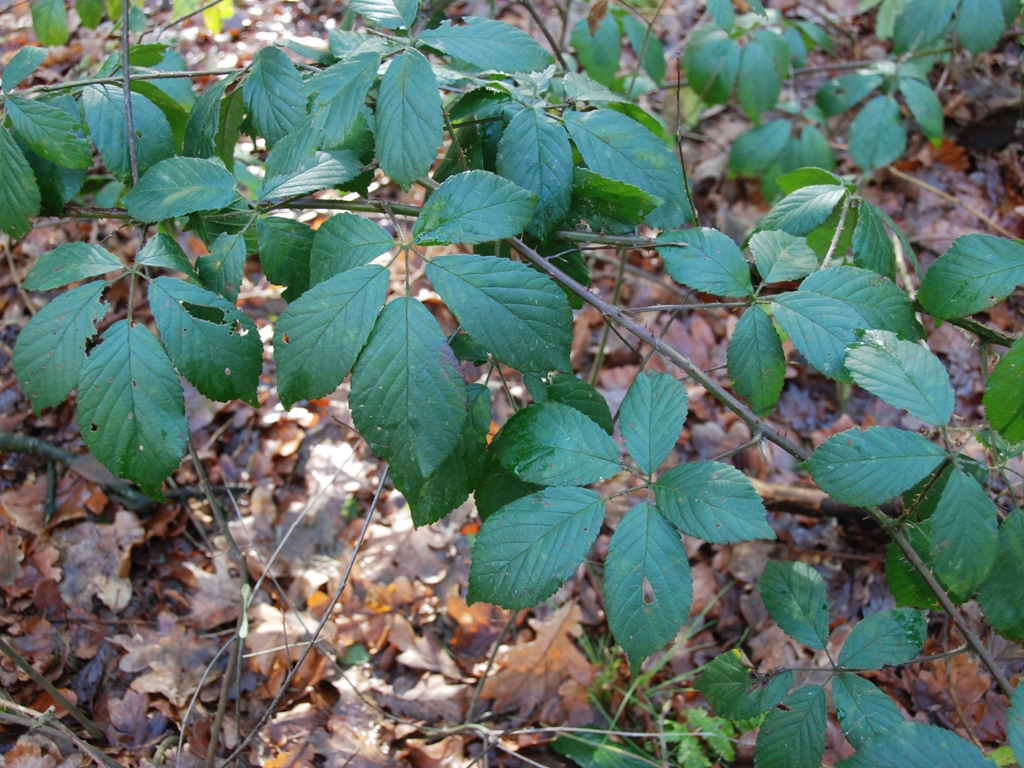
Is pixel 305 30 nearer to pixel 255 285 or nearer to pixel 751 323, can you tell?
pixel 255 285

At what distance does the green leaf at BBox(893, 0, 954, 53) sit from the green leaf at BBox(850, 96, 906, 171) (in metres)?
0.23

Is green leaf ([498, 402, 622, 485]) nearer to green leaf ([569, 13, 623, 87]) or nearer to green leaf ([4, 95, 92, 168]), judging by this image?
green leaf ([4, 95, 92, 168])

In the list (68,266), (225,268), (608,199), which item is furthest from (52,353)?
(608,199)

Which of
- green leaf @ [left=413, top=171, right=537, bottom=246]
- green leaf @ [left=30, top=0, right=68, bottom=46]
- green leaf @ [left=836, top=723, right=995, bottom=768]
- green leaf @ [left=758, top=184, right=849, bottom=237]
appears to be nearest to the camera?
green leaf @ [left=836, top=723, right=995, bottom=768]

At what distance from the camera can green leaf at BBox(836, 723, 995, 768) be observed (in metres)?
0.91

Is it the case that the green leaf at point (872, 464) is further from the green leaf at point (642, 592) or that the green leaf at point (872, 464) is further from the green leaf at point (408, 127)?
the green leaf at point (408, 127)

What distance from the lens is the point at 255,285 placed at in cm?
306

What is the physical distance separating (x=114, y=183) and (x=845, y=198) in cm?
261

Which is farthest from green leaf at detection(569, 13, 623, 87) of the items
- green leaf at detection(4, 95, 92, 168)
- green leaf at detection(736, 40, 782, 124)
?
green leaf at detection(4, 95, 92, 168)

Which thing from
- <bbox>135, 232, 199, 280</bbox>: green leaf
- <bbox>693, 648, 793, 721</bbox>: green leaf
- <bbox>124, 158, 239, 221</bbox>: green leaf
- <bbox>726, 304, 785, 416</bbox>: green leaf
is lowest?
<bbox>693, 648, 793, 721</bbox>: green leaf

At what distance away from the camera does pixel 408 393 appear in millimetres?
975

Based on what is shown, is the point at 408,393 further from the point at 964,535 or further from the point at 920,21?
the point at 920,21

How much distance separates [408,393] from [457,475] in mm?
233

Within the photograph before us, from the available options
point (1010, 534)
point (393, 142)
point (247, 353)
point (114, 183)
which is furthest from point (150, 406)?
point (114, 183)
